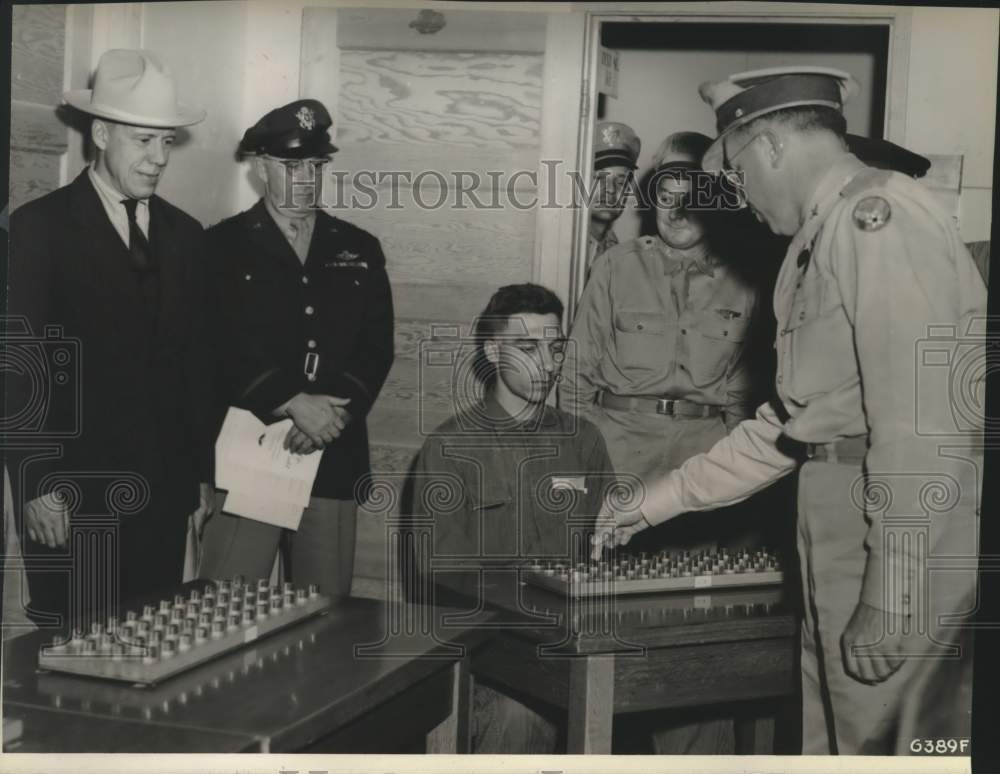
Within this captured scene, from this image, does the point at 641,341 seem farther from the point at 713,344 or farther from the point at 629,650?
the point at 629,650

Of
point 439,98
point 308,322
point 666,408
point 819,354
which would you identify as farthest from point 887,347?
point 308,322

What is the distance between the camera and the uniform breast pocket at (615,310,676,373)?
9.46 ft

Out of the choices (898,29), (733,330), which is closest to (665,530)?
(733,330)

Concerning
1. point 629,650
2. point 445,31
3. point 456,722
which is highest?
point 445,31

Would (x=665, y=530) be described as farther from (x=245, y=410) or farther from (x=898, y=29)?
(x=898, y=29)

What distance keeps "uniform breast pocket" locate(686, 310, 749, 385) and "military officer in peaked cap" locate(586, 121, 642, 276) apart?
32 cm

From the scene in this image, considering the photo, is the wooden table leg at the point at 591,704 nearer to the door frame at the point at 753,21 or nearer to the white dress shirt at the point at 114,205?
the door frame at the point at 753,21

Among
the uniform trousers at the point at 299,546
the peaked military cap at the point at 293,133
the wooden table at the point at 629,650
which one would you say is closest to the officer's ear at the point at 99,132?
the peaked military cap at the point at 293,133

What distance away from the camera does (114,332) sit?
98.4 inches

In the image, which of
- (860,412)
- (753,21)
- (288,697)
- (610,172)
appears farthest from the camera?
(610,172)

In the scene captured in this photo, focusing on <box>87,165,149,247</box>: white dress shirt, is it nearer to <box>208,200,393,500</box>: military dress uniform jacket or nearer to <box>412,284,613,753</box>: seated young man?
<box>208,200,393,500</box>: military dress uniform jacket

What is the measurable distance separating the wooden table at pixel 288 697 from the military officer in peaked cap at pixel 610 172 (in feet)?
3.87

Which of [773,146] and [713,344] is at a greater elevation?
[773,146]

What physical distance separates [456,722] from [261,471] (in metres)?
0.93
